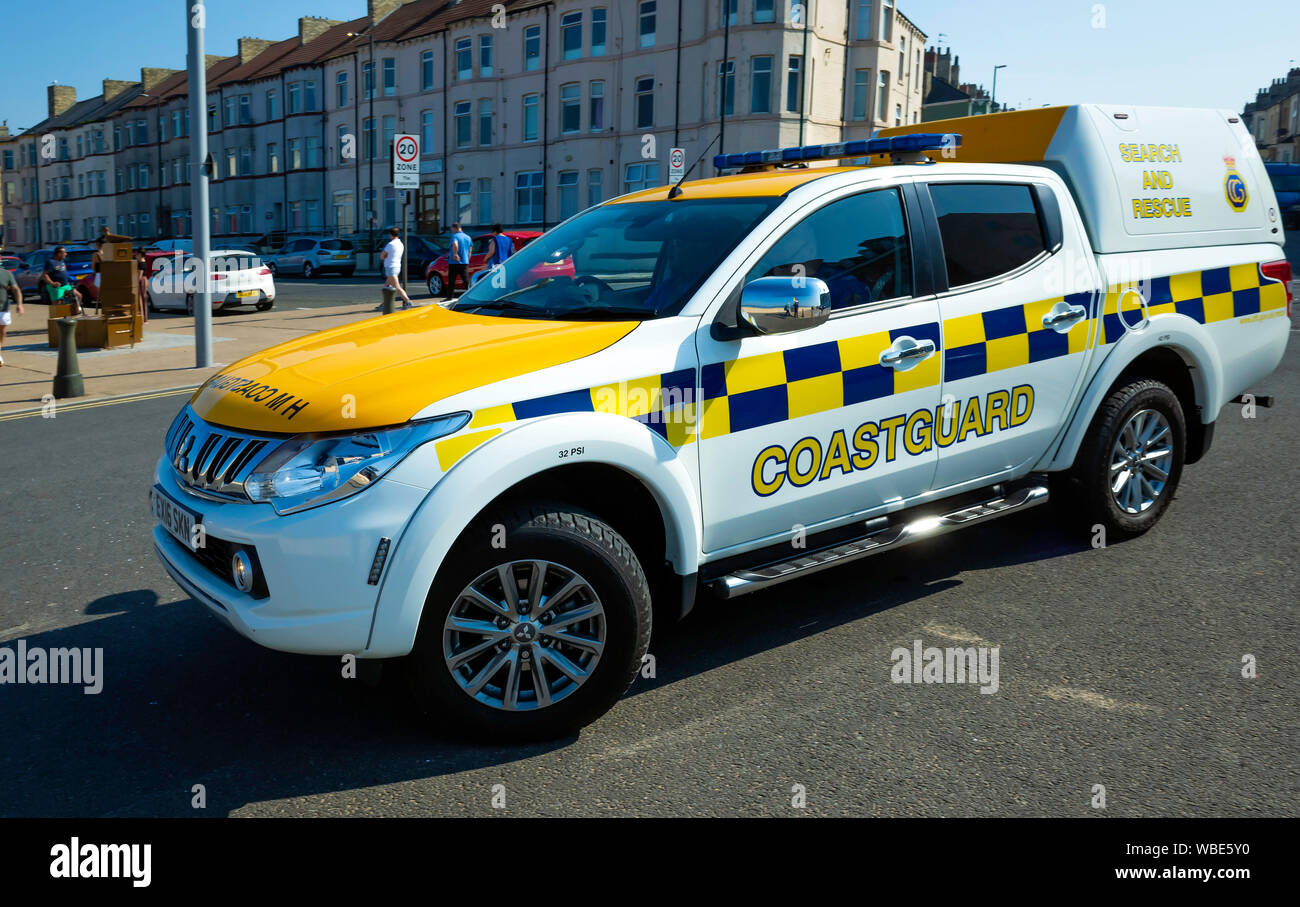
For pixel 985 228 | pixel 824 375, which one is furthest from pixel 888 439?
pixel 985 228

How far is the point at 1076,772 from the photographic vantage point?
3285mm

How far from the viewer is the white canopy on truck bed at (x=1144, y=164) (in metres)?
5.24

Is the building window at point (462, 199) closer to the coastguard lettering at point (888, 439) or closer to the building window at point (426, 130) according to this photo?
the building window at point (426, 130)

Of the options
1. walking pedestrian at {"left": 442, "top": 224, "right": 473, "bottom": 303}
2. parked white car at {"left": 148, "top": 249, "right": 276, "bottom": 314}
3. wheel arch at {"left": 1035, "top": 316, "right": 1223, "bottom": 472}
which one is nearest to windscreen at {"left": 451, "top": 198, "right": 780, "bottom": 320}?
wheel arch at {"left": 1035, "top": 316, "right": 1223, "bottom": 472}

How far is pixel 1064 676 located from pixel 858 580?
1.29 meters

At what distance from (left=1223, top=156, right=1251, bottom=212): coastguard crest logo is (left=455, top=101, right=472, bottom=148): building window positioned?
1866 inches

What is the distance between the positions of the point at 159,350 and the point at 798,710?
14200mm

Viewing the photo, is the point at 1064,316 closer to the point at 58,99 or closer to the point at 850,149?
the point at 850,149

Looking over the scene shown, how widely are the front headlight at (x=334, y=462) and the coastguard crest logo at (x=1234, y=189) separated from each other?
181 inches

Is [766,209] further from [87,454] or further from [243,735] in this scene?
[87,454]

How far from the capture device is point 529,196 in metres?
47.4

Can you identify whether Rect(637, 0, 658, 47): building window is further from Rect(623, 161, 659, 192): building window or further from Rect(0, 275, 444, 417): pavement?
Rect(0, 275, 444, 417): pavement

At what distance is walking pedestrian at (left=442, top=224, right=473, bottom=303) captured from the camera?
78.1ft
